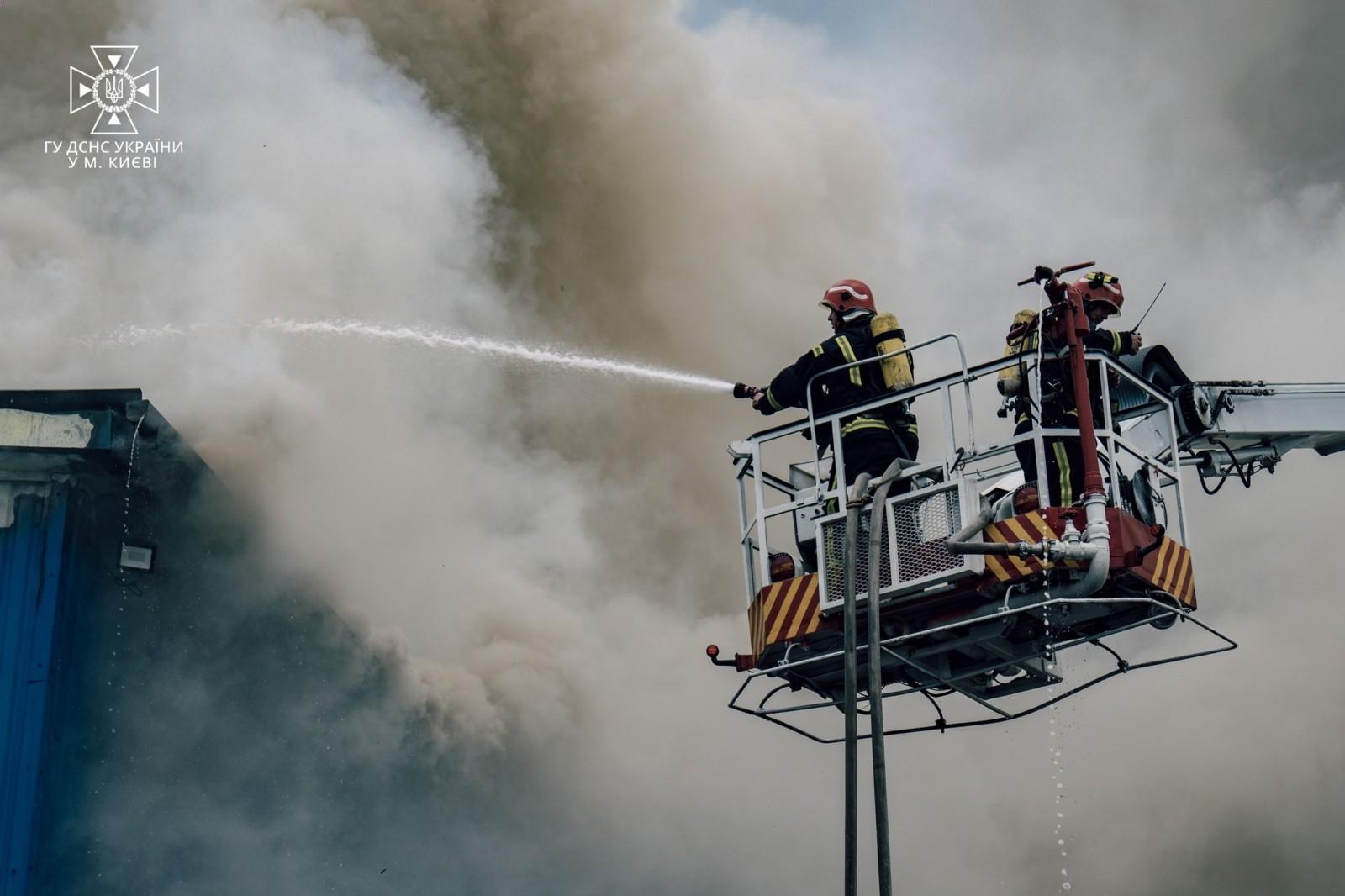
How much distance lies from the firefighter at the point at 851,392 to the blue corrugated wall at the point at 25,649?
6435 millimetres

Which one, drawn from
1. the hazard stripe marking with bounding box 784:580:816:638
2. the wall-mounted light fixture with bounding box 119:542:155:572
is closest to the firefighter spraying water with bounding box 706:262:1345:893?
the hazard stripe marking with bounding box 784:580:816:638

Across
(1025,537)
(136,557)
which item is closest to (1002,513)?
(1025,537)

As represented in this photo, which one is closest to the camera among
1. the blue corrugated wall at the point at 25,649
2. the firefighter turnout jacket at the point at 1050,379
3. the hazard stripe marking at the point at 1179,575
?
the hazard stripe marking at the point at 1179,575

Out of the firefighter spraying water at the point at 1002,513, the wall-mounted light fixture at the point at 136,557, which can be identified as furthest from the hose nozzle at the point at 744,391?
the wall-mounted light fixture at the point at 136,557

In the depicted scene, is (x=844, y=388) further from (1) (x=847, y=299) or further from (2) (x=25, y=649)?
(2) (x=25, y=649)

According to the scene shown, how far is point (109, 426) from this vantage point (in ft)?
45.0

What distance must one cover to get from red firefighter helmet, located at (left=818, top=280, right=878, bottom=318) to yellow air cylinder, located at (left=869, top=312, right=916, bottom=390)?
0.19m

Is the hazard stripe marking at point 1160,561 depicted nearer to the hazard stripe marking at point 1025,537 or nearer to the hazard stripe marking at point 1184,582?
the hazard stripe marking at point 1184,582

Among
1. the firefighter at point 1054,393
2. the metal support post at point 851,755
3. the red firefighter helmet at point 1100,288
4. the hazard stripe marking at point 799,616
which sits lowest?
the metal support post at point 851,755

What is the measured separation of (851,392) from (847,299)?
772 millimetres

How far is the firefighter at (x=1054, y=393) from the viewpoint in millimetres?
10086

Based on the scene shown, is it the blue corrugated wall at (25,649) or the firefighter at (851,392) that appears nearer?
the firefighter at (851,392)

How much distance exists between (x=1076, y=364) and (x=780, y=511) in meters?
2.26

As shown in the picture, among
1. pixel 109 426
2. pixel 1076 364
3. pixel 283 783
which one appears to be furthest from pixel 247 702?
pixel 1076 364
